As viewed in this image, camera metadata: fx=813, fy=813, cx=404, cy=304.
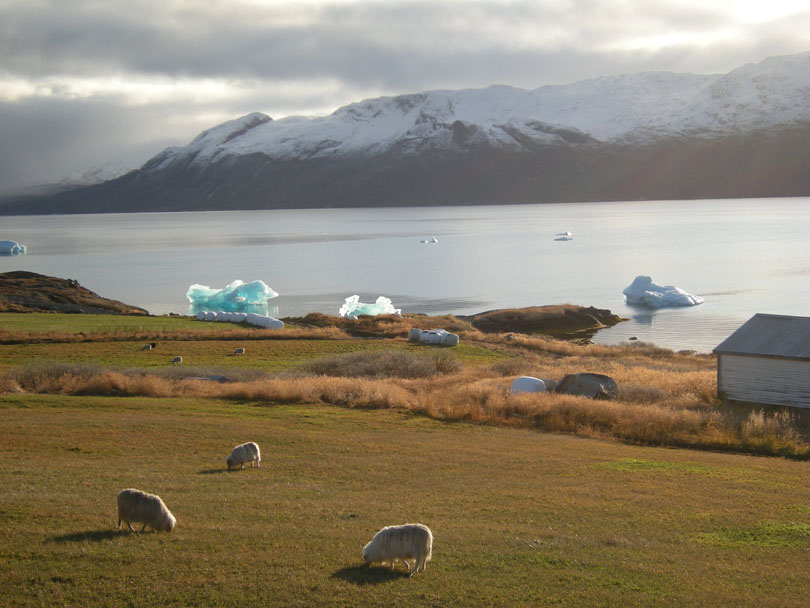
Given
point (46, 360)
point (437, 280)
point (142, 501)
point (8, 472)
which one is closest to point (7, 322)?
point (46, 360)

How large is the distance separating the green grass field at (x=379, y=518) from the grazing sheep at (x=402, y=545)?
26cm

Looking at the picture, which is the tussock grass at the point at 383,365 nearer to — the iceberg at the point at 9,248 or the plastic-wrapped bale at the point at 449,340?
the plastic-wrapped bale at the point at 449,340

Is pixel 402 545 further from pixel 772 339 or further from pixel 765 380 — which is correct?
pixel 772 339

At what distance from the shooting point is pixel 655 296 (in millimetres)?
86688

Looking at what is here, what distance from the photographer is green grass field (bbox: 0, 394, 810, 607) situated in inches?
413

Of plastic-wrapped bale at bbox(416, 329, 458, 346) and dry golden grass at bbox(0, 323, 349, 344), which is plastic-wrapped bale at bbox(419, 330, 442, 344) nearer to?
plastic-wrapped bale at bbox(416, 329, 458, 346)

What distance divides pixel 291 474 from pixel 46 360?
2253 cm

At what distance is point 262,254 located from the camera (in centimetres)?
15925

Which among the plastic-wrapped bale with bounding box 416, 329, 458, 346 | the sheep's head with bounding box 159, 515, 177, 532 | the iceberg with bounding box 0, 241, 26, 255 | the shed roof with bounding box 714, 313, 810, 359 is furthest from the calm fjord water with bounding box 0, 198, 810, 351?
the sheep's head with bounding box 159, 515, 177, 532

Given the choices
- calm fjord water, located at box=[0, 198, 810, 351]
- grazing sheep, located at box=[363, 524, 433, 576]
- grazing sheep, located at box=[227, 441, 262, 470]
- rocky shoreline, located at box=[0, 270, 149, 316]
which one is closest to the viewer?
grazing sheep, located at box=[363, 524, 433, 576]

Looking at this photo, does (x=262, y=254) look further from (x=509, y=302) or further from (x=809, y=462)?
(x=809, y=462)

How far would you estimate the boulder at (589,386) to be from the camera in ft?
103

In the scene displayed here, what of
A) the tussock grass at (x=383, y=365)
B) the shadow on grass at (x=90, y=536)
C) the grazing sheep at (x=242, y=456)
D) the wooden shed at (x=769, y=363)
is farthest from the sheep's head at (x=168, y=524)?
the wooden shed at (x=769, y=363)

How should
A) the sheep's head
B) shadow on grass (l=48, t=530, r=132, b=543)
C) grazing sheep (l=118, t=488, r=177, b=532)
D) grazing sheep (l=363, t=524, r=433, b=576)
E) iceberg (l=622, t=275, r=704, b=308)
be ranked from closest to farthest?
grazing sheep (l=363, t=524, r=433, b=576) < shadow on grass (l=48, t=530, r=132, b=543) < grazing sheep (l=118, t=488, r=177, b=532) < the sheep's head < iceberg (l=622, t=275, r=704, b=308)
